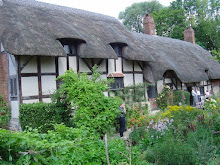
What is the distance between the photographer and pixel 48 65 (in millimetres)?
9570

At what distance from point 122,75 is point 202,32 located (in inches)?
→ 932

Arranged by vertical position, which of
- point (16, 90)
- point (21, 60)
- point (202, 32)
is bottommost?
point (16, 90)

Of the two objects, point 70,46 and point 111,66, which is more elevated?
point 70,46

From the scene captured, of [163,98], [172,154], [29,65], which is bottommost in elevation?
Answer: [172,154]

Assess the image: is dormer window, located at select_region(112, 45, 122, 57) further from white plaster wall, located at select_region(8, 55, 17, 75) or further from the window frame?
the window frame

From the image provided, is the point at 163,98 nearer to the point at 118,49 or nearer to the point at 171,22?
the point at 118,49

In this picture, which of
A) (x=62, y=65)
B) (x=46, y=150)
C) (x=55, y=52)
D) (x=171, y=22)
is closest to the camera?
(x=46, y=150)

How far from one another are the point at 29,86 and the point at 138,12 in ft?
105

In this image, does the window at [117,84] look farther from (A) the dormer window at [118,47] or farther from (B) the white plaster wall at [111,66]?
(A) the dormer window at [118,47]

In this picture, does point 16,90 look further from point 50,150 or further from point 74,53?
point 50,150

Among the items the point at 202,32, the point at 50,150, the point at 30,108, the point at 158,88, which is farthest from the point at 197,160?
the point at 202,32

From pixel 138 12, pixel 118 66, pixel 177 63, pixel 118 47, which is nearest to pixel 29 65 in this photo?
pixel 118 66

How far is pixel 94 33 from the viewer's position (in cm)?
1192

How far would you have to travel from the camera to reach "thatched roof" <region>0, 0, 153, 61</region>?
8664 millimetres
